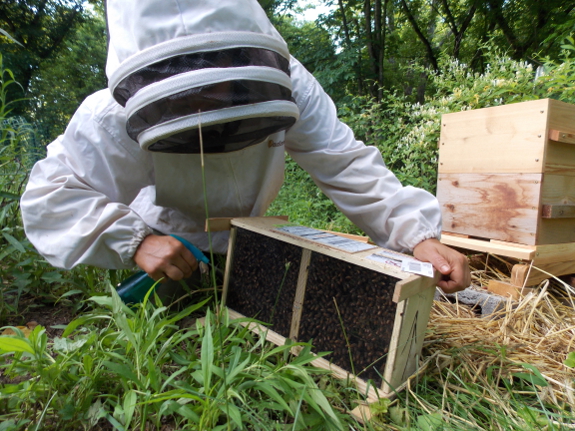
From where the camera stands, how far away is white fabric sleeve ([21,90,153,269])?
1418 millimetres

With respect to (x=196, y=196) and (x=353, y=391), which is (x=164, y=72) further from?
(x=353, y=391)

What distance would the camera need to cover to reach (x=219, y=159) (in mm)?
1767

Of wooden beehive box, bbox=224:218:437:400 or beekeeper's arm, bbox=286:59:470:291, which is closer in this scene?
wooden beehive box, bbox=224:218:437:400

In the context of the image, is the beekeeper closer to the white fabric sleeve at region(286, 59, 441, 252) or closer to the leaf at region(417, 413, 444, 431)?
the white fabric sleeve at region(286, 59, 441, 252)

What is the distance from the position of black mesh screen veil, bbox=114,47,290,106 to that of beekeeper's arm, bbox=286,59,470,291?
2.28ft

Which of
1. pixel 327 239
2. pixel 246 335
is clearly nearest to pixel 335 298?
pixel 327 239

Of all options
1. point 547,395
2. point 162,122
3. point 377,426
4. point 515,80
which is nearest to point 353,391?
point 377,426

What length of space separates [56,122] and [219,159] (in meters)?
12.6

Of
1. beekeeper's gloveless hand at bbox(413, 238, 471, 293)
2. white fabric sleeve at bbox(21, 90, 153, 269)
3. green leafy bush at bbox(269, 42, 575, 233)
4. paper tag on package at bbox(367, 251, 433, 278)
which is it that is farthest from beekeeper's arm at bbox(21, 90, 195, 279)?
green leafy bush at bbox(269, 42, 575, 233)

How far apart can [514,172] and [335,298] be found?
153 centimetres

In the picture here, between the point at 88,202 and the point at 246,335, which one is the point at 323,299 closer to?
the point at 246,335

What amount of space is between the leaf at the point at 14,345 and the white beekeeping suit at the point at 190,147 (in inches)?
17.3

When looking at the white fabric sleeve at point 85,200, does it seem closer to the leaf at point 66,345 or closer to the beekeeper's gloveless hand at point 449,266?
the leaf at point 66,345

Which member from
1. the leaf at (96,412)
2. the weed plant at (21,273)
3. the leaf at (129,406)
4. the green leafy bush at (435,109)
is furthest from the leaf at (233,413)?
the green leafy bush at (435,109)
